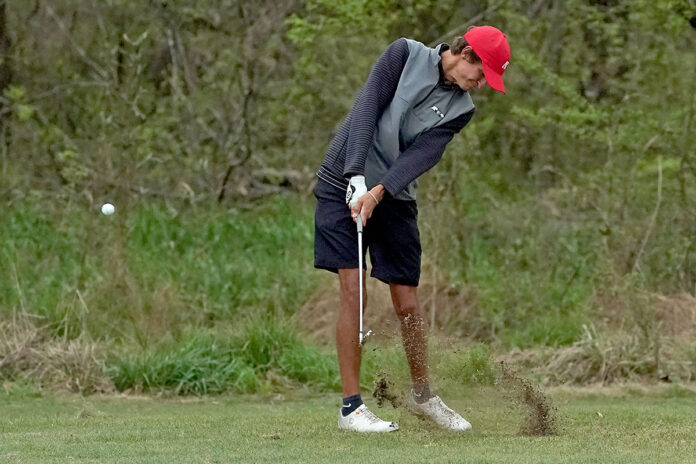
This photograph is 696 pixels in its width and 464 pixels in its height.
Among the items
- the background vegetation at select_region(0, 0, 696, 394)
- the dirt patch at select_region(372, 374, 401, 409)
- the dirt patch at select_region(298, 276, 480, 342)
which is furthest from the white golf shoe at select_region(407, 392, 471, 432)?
the dirt patch at select_region(298, 276, 480, 342)

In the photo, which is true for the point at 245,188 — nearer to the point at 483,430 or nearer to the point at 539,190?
the point at 539,190

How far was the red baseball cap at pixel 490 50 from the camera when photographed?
5.66 meters

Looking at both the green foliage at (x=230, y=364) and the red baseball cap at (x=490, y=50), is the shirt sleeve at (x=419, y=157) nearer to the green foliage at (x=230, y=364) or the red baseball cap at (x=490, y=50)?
the red baseball cap at (x=490, y=50)

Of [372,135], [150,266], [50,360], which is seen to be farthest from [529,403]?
[150,266]

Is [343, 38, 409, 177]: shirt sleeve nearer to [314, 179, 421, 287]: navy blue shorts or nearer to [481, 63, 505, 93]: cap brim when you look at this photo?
[314, 179, 421, 287]: navy blue shorts

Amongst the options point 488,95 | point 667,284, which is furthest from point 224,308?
point 488,95

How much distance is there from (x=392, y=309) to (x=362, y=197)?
4327mm

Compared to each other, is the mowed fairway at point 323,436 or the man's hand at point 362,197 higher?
the man's hand at point 362,197

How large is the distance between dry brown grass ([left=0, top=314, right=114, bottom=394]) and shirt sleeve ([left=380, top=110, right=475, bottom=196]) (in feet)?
11.6

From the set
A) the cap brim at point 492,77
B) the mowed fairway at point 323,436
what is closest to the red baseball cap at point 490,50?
the cap brim at point 492,77

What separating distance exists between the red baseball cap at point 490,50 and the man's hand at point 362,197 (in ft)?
2.43

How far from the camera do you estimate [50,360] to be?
8500 mm

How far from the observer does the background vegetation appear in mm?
8875

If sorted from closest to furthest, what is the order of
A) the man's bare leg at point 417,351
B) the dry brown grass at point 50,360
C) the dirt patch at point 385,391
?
the man's bare leg at point 417,351 → the dirt patch at point 385,391 → the dry brown grass at point 50,360
